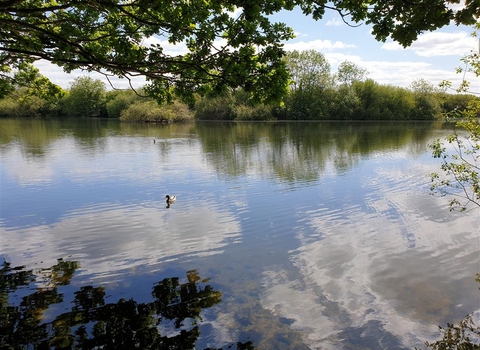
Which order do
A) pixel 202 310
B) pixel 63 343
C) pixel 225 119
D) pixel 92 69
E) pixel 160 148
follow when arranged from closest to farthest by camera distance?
pixel 63 343, pixel 202 310, pixel 92 69, pixel 160 148, pixel 225 119

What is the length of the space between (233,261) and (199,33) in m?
6.49

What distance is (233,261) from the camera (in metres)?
10.9

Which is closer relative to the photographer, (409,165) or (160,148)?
(409,165)

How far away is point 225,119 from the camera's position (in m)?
98.3

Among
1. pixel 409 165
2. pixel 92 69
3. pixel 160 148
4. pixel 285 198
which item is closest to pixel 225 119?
pixel 160 148

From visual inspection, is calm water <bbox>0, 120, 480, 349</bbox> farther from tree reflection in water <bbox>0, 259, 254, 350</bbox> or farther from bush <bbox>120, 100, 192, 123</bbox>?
bush <bbox>120, 100, 192, 123</bbox>

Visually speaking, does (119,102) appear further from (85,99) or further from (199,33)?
(199,33)

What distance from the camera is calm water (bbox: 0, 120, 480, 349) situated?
24.5 ft

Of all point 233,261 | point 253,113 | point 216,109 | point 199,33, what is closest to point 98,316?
point 233,261

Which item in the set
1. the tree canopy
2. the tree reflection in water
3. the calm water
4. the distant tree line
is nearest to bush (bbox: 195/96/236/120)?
→ the distant tree line

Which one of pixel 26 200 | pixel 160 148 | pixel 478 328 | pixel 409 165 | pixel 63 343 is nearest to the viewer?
pixel 63 343

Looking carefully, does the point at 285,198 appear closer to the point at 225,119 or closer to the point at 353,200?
the point at 353,200

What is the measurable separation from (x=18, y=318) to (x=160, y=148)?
3129 cm

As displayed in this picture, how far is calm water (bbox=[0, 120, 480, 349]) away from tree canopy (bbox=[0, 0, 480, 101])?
16.8 ft
